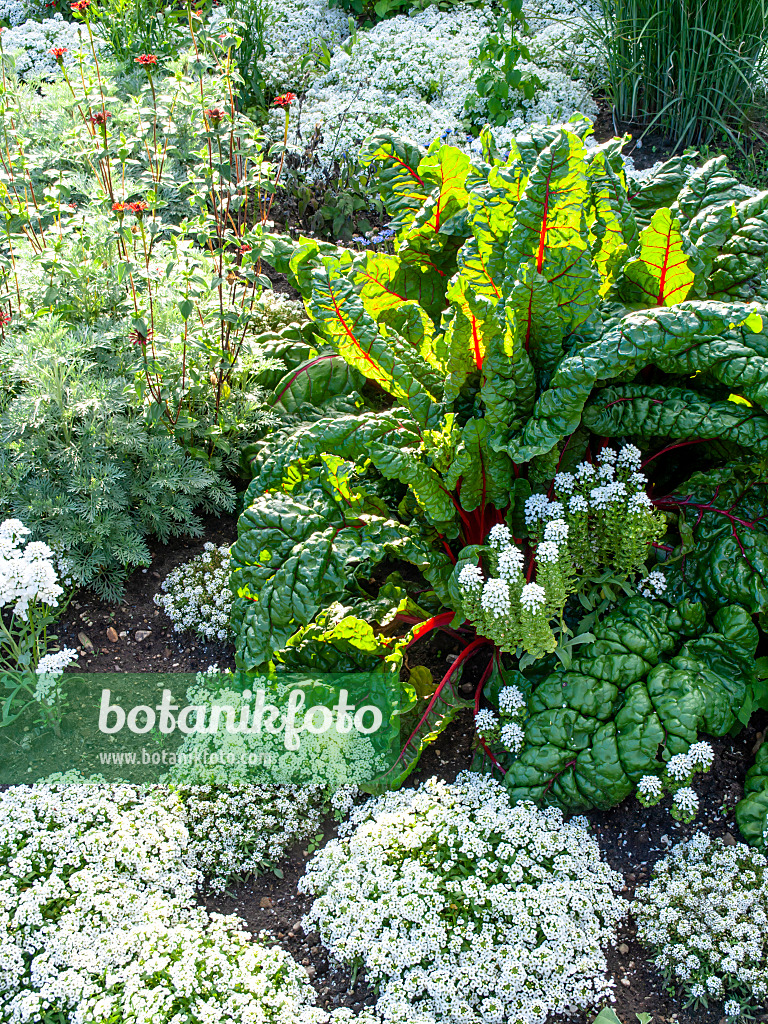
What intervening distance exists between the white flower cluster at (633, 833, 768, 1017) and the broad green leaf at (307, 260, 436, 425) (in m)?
1.68

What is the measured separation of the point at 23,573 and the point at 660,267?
241 centimetres

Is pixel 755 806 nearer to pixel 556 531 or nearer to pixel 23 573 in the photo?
pixel 556 531

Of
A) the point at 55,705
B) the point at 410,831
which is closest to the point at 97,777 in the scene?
the point at 55,705

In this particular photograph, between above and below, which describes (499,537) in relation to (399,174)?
below

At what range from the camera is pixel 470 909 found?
8.63 ft

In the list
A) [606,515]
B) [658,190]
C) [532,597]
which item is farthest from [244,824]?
[658,190]

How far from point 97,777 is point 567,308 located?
2.25 meters

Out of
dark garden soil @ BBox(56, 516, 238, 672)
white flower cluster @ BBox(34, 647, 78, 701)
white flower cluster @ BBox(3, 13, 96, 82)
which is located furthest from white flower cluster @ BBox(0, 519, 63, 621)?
white flower cluster @ BBox(3, 13, 96, 82)

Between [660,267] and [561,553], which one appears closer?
[561,553]

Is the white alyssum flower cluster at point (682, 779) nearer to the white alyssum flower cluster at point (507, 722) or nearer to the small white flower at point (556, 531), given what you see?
the white alyssum flower cluster at point (507, 722)

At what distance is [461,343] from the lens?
3.08 meters

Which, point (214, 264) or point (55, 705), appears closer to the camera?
point (55, 705)

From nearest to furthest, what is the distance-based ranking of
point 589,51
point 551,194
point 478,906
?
point 478,906 < point 551,194 < point 589,51

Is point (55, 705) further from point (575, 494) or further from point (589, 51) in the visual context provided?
point (589, 51)
